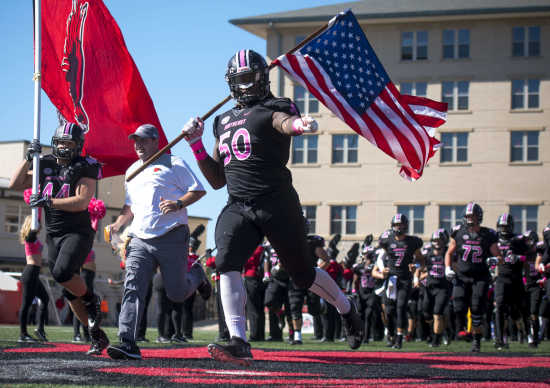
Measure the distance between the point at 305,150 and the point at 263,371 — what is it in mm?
45971

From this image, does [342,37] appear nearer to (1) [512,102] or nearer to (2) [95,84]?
(2) [95,84]

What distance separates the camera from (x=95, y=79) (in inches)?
452

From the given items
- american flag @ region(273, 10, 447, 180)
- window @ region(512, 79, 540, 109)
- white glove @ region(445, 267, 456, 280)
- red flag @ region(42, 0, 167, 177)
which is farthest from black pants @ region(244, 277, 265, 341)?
window @ region(512, 79, 540, 109)

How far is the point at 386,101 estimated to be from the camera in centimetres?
891

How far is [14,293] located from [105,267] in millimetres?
35370

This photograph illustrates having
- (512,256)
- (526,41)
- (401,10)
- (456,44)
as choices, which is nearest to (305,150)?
(401,10)

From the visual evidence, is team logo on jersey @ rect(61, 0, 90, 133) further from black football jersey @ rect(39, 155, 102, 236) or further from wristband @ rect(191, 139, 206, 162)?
wristband @ rect(191, 139, 206, 162)

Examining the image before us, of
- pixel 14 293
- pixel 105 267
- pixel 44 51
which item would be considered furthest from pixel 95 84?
pixel 105 267

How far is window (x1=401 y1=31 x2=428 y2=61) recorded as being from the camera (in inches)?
2024

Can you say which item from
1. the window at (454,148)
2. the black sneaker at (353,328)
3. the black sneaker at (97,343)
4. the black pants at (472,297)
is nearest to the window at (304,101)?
the window at (454,148)

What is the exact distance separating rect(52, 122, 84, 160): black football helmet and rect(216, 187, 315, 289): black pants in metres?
2.72

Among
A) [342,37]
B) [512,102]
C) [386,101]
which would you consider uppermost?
[512,102]

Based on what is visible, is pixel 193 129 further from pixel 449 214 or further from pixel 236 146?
pixel 449 214

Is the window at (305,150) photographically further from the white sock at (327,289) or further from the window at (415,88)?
the white sock at (327,289)
